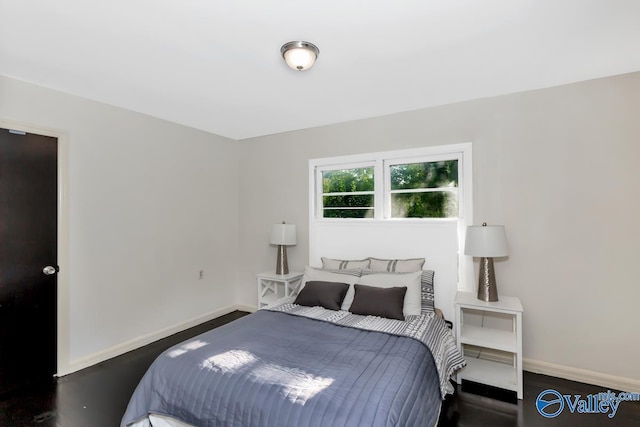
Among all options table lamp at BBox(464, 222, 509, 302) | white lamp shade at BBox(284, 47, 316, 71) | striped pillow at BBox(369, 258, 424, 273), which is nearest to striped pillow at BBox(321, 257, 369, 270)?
striped pillow at BBox(369, 258, 424, 273)

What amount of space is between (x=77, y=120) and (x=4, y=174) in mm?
728

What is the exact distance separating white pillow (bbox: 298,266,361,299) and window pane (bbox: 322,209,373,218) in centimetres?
78

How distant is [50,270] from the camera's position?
8.86 feet

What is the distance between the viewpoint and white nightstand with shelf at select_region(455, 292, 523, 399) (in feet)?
7.93

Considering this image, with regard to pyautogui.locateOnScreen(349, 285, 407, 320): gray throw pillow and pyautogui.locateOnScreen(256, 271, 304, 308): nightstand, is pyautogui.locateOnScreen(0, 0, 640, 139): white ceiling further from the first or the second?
pyautogui.locateOnScreen(256, 271, 304, 308): nightstand

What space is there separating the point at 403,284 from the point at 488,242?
2.53 feet

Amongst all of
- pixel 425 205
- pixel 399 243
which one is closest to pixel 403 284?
pixel 399 243

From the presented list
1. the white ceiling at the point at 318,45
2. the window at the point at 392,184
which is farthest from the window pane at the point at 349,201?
the white ceiling at the point at 318,45

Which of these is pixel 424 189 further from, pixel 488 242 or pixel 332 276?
pixel 332 276

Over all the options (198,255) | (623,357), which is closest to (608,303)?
(623,357)

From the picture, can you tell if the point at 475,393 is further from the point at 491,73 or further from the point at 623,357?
the point at 491,73

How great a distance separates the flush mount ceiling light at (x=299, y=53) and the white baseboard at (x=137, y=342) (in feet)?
10.2

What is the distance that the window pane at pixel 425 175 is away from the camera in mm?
3182

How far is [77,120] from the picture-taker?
2887 millimetres
